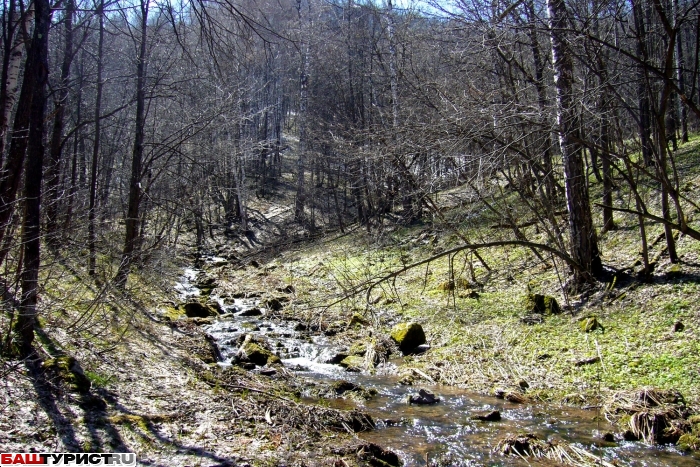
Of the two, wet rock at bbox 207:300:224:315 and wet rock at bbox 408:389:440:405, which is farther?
wet rock at bbox 207:300:224:315

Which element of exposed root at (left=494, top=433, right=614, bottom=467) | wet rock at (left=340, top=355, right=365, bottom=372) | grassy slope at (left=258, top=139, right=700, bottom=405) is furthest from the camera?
wet rock at (left=340, top=355, right=365, bottom=372)

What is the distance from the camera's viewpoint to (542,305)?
31.0 ft

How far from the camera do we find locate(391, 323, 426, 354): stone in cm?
947

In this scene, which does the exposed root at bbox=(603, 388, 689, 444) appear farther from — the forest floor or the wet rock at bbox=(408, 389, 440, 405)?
the wet rock at bbox=(408, 389, 440, 405)

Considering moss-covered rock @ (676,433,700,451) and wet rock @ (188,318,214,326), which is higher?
moss-covered rock @ (676,433,700,451)

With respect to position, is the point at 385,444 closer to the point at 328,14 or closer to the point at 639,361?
the point at 639,361

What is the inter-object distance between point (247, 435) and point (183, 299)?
30.6 ft

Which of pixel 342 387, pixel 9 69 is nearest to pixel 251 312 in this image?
pixel 342 387

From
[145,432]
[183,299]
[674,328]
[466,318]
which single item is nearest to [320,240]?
[183,299]

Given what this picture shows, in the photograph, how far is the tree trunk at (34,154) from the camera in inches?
220

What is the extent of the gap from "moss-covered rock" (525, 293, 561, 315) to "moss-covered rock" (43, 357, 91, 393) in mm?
7196

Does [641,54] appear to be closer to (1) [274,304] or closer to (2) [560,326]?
(2) [560,326]

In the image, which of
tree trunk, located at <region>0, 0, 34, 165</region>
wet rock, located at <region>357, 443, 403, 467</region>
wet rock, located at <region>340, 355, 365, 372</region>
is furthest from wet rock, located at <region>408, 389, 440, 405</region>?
tree trunk, located at <region>0, 0, 34, 165</region>

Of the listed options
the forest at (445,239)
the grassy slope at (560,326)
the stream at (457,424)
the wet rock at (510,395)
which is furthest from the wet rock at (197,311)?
the wet rock at (510,395)
